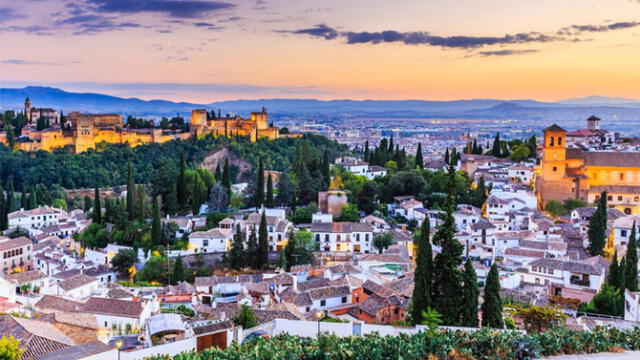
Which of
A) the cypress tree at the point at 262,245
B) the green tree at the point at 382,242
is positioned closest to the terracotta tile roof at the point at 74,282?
the cypress tree at the point at 262,245

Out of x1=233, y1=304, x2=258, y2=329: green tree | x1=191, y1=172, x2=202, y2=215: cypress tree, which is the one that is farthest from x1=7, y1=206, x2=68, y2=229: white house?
x1=233, y1=304, x2=258, y2=329: green tree

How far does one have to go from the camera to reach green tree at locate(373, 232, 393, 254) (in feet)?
86.2

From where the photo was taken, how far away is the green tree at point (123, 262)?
2581cm

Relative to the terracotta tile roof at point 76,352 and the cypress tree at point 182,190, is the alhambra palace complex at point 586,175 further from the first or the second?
the terracotta tile roof at point 76,352

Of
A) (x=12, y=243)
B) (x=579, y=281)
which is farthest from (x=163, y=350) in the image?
(x=12, y=243)

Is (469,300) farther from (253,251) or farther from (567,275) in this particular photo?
(253,251)

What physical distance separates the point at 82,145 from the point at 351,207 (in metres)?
32.2

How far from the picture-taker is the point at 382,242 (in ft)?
86.2

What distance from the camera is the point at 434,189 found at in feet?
109

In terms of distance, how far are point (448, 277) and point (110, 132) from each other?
46.6m

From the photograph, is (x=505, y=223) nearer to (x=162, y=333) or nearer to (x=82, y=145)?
(x=162, y=333)

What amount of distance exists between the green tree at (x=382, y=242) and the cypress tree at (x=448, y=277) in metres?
12.7

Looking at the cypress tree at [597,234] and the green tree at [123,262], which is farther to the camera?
the green tree at [123,262]

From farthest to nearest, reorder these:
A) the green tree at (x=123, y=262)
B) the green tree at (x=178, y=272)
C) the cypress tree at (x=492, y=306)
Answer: the green tree at (x=123, y=262)
the green tree at (x=178, y=272)
the cypress tree at (x=492, y=306)
